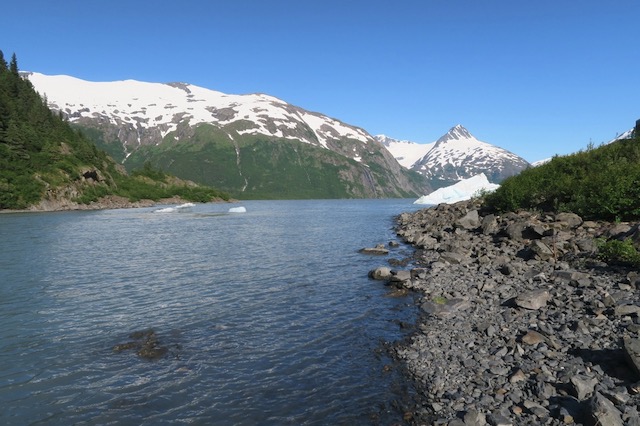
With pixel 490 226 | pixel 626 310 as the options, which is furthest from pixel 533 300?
pixel 490 226

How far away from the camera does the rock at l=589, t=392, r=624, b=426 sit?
8.25m

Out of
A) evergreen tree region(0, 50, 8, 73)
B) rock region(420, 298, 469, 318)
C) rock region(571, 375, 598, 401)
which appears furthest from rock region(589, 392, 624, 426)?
evergreen tree region(0, 50, 8, 73)

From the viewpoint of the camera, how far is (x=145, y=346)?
50.9 ft

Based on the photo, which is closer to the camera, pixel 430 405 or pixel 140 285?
pixel 430 405

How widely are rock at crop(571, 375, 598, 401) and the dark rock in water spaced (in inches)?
538

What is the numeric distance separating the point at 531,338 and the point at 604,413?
16.6 ft

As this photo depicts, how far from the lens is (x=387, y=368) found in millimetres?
13547

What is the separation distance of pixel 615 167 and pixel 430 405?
3252 cm

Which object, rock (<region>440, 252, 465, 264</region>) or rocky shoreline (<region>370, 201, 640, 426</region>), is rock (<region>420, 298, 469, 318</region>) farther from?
rock (<region>440, 252, 465, 264</region>)

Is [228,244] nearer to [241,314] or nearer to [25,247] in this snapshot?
[25,247]

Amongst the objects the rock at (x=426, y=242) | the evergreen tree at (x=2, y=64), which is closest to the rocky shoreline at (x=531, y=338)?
the rock at (x=426, y=242)

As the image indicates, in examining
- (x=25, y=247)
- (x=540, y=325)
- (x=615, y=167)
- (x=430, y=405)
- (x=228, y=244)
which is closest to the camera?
(x=430, y=405)

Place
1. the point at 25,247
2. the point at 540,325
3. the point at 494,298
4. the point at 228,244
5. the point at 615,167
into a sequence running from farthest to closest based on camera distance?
1. the point at 228,244
2. the point at 25,247
3. the point at 615,167
4. the point at 494,298
5. the point at 540,325

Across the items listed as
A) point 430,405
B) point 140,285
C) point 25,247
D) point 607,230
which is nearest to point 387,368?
point 430,405
